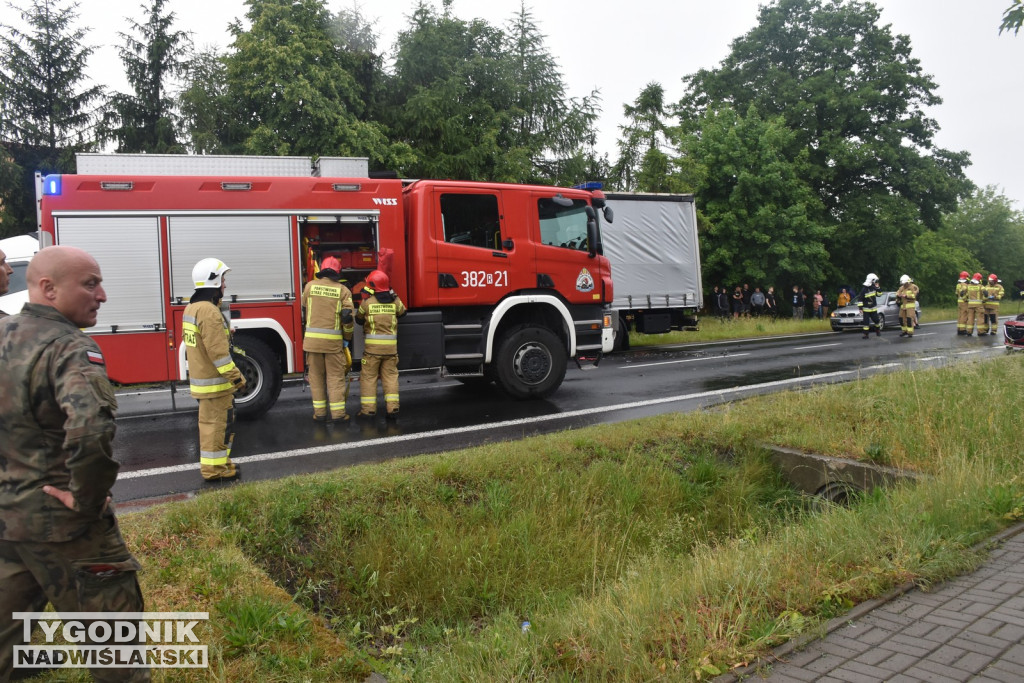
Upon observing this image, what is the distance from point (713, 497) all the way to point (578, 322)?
4217mm

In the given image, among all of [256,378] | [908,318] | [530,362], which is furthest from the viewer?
[908,318]

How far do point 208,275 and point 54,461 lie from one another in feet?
12.9

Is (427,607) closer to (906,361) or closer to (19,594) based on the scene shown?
(19,594)

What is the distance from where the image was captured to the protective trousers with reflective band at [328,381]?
880 cm

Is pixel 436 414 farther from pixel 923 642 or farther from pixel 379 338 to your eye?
pixel 923 642

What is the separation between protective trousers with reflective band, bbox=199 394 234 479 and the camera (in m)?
6.40

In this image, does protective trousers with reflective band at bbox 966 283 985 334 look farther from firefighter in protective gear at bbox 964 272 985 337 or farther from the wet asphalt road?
the wet asphalt road

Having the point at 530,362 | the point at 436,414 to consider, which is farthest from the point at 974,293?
the point at 436,414

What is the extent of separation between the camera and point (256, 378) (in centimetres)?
898

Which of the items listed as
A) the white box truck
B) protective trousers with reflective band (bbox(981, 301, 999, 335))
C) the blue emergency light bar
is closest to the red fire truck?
the blue emergency light bar

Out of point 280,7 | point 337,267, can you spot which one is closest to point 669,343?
point 337,267

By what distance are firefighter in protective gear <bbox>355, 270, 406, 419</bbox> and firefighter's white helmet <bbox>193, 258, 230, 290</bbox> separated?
2466 millimetres

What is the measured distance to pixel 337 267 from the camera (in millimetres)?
8711

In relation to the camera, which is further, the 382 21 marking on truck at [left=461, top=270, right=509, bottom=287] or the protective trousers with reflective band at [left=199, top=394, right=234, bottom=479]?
the 382 21 marking on truck at [left=461, top=270, right=509, bottom=287]
